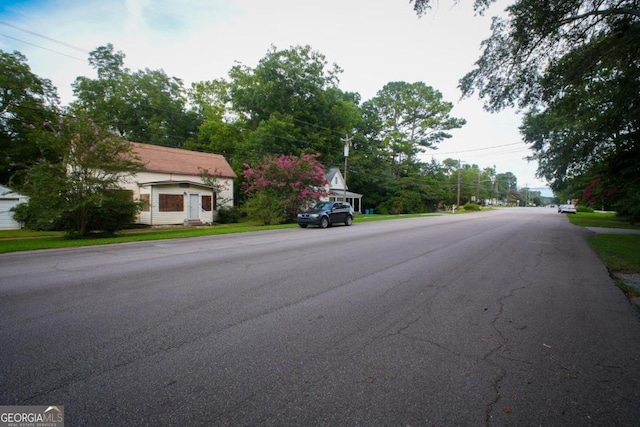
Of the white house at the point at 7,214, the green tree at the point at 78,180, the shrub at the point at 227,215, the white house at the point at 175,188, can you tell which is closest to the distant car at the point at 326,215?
the shrub at the point at 227,215

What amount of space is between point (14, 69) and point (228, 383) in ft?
124

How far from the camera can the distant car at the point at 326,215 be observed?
18609 millimetres

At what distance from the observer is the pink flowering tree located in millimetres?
21297

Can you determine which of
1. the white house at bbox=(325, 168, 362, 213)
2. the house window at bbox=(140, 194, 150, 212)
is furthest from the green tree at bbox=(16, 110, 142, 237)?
the white house at bbox=(325, 168, 362, 213)

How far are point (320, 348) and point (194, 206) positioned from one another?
72.3 ft

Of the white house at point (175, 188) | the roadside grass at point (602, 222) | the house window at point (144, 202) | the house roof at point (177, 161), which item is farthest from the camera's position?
the house roof at point (177, 161)

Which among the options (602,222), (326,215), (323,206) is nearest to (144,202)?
(326,215)

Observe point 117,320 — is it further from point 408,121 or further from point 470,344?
point 408,121

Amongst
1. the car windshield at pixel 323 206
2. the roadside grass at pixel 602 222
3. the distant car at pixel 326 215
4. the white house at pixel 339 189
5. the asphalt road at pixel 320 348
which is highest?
the white house at pixel 339 189

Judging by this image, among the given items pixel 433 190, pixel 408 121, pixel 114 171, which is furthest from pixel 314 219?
pixel 408 121

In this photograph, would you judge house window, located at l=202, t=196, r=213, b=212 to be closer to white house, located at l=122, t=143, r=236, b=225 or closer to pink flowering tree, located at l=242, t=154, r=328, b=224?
white house, located at l=122, t=143, r=236, b=225

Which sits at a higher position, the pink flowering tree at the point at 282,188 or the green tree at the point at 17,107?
the green tree at the point at 17,107

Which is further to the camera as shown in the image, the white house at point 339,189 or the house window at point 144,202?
the white house at point 339,189

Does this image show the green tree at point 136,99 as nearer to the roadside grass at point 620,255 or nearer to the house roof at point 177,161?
the house roof at point 177,161
